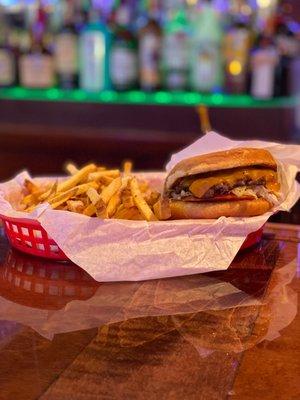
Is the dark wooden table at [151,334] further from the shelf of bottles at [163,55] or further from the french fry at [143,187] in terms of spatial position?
the shelf of bottles at [163,55]

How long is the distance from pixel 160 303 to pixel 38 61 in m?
2.74

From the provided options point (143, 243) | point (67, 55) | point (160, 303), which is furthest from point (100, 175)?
point (67, 55)

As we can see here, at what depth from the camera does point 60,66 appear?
3.51 m

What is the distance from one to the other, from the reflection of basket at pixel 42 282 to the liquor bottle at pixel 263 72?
2165 millimetres

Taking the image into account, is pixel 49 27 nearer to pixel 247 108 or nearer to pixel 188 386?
pixel 247 108

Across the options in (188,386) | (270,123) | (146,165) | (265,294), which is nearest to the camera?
(188,386)

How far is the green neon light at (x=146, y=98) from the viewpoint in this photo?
3.19m

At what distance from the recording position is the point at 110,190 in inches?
49.9

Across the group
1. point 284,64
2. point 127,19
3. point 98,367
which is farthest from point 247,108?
point 98,367

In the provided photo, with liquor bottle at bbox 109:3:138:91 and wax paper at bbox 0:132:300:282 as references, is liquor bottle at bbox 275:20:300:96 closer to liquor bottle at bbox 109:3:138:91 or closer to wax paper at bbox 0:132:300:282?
liquor bottle at bbox 109:3:138:91

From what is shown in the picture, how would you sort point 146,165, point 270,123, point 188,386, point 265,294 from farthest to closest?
point 146,165, point 270,123, point 265,294, point 188,386

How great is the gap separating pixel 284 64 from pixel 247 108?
351 mm

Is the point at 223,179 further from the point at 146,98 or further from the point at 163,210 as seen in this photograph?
the point at 146,98

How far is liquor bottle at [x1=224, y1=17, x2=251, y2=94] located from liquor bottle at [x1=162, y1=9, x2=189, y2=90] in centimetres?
21
